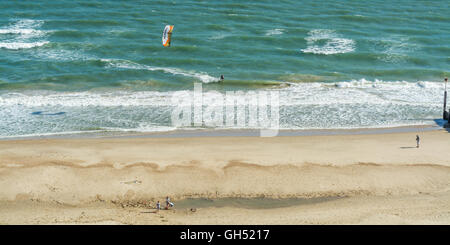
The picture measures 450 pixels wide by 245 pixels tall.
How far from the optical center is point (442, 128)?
3117 centimetres

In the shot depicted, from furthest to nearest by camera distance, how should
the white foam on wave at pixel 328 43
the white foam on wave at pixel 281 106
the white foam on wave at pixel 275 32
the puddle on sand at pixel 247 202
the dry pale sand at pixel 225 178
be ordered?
the white foam on wave at pixel 275 32 → the white foam on wave at pixel 328 43 → the white foam on wave at pixel 281 106 → the puddle on sand at pixel 247 202 → the dry pale sand at pixel 225 178

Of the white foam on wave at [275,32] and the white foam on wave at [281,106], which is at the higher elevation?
the white foam on wave at [275,32]

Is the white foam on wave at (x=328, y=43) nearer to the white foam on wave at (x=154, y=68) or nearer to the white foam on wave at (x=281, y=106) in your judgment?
the white foam on wave at (x=281, y=106)

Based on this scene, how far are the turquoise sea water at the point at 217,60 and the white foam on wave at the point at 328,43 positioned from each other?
87 mm

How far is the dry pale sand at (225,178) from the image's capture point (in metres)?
21.8

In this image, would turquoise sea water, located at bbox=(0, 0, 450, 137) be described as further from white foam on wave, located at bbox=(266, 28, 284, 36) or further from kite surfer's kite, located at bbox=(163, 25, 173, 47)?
kite surfer's kite, located at bbox=(163, 25, 173, 47)

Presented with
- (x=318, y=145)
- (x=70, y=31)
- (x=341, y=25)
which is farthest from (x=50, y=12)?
(x=318, y=145)

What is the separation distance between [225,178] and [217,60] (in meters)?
18.9

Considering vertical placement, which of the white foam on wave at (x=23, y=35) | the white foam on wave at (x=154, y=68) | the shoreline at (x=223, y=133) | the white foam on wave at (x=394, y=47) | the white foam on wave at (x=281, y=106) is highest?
the white foam on wave at (x=23, y=35)

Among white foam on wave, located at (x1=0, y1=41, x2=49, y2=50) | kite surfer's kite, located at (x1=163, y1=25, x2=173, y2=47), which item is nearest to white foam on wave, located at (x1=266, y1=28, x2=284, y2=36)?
kite surfer's kite, located at (x1=163, y1=25, x2=173, y2=47)

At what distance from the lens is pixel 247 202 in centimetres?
2305

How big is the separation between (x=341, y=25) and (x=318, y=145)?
23852mm

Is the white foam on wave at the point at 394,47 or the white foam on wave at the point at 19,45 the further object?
the white foam on wave at the point at 394,47

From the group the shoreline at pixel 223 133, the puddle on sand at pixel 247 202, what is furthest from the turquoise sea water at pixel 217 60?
the puddle on sand at pixel 247 202
